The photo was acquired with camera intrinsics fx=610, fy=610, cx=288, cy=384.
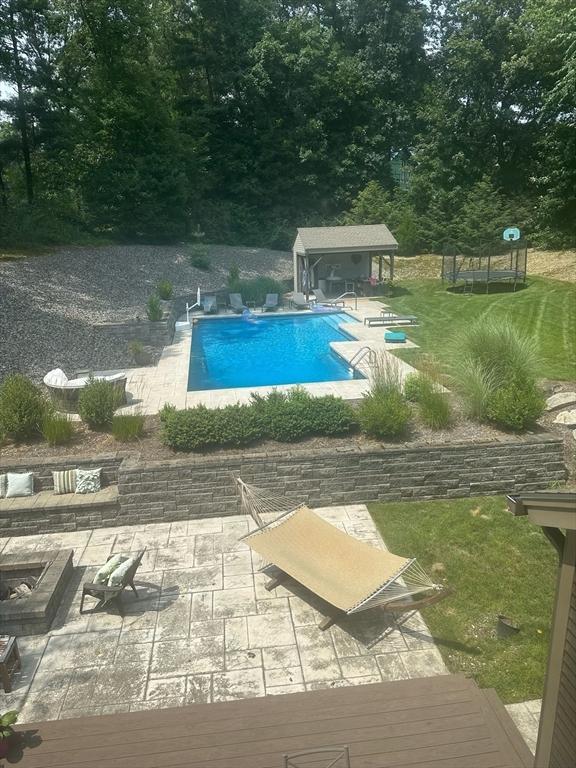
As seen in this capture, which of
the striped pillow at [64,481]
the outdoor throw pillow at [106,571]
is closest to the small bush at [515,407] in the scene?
the outdoor throw pillow at [106,571]

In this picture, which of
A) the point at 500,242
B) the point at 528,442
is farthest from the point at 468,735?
the point at 500,242

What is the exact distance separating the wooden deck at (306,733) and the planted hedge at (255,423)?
4583 mm

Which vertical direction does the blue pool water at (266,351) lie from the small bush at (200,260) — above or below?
below

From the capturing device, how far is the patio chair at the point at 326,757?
4.14m

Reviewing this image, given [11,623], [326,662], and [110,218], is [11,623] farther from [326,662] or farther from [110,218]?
[110,218]

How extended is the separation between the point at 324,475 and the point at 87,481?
3.48 m

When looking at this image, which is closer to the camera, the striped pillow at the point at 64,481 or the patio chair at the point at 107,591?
the patio chair at the point at 107,591

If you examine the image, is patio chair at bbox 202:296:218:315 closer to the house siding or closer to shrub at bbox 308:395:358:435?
shrub at bbox 308:395:358:435

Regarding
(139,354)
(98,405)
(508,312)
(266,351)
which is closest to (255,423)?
(98,405)

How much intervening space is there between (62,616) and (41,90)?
98.7ft

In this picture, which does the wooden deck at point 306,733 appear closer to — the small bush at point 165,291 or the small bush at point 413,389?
the small bush at point 413,389

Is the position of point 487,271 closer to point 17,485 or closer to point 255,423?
point 255,423

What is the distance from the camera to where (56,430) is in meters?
9.69

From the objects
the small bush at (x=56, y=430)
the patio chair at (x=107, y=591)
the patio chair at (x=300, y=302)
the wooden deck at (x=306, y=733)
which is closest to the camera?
the wooden deck at (x=306, y=733)
